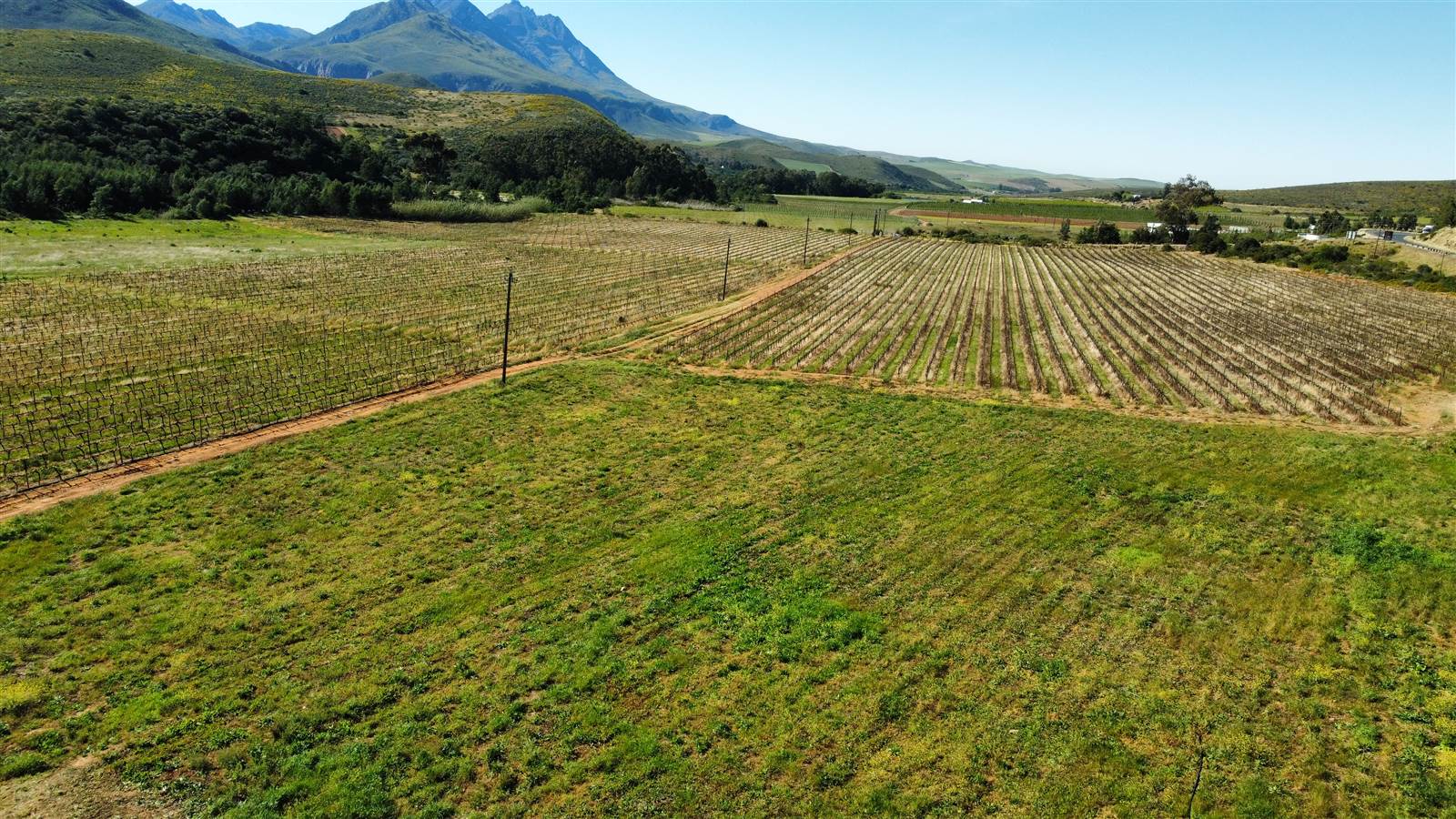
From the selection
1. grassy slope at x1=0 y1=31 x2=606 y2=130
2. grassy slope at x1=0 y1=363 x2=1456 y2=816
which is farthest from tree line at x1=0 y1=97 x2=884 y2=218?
grassy slope at x1=0 y1=363 x2=1456 y2=816

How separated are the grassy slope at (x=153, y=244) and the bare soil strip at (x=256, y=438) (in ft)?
141

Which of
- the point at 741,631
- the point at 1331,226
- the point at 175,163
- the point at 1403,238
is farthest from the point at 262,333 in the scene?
the point at 1331,226

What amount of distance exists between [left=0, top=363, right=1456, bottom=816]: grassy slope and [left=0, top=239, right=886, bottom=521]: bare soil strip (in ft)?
3.77

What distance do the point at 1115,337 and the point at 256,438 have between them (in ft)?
167

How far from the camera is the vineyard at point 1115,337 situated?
38.4 metres

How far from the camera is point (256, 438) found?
88.5 ft

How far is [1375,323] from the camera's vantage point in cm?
5669

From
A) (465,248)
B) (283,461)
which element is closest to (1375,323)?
(283,461)

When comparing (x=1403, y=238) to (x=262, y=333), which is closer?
(x=262, y=333)

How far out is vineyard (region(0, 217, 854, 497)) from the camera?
26922 millimetres

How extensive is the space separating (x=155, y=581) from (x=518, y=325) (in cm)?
3138

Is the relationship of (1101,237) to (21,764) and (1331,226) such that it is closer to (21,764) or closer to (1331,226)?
(1331,226)

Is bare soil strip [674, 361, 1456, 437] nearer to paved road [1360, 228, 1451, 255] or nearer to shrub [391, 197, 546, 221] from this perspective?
paved road [1360, 228, 1451, 255]

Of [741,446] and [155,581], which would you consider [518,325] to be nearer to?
[741,446]
